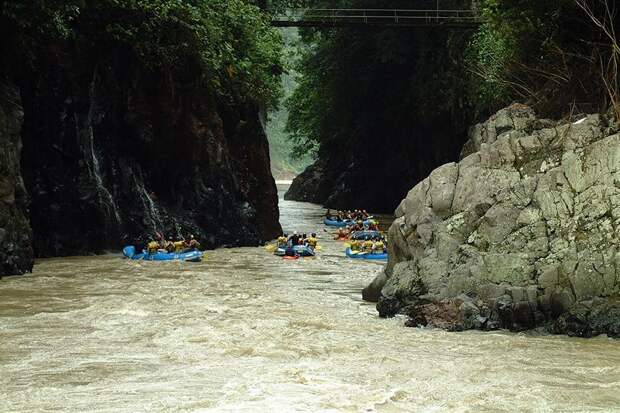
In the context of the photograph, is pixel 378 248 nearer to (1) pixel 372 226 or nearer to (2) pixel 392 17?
(1) pixel 372 226

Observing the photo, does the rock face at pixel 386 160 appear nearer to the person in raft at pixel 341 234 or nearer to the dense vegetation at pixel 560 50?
the person in raft at pixel 341 234

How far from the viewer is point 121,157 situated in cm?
2200

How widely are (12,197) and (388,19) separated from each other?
75.1 feet

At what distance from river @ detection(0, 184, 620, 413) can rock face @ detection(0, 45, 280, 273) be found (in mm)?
6076

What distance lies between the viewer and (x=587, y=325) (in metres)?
9.98

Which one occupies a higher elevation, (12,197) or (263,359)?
(12,197)

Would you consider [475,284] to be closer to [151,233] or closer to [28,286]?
[28,286]

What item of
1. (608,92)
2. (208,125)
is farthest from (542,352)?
(208,125)

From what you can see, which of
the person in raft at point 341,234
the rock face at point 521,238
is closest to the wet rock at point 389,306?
the rock face at point 521,238

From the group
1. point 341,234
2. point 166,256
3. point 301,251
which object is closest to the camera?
point 166,256

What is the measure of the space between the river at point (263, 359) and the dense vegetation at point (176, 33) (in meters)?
6.23

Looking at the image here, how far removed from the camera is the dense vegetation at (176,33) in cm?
1767

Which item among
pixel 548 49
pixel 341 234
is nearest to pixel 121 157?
pixel 341 234

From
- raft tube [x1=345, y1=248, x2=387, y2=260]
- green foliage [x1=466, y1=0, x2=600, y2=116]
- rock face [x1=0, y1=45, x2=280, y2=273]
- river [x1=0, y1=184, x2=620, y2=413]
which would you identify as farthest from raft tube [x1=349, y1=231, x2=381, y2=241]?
river [x1=0, y1=184, x2=620, y2=413]
